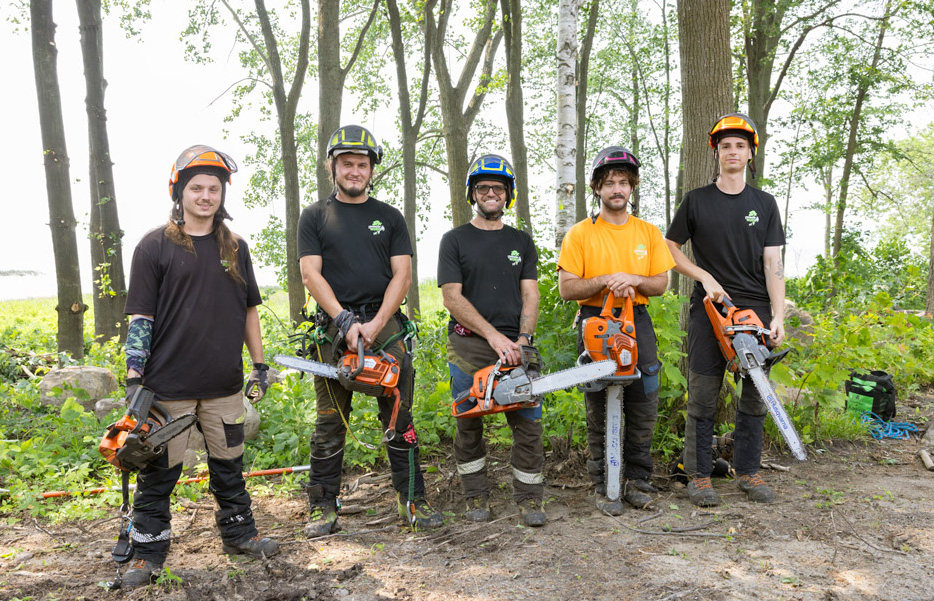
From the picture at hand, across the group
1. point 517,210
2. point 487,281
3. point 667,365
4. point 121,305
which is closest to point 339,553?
point 487,281

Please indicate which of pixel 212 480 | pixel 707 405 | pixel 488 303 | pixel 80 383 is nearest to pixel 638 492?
pixel 707 405

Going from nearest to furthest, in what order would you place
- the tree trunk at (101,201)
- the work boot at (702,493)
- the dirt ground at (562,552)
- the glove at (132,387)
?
1. the dirt ground at (562,552)
2. the glove at (132,387)
3. the work boot at (702,493)
4. the tree trunk at (101,201)

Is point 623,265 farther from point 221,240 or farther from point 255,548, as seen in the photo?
point 255,548

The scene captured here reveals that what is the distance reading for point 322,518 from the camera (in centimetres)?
393

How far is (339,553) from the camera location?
3.58m

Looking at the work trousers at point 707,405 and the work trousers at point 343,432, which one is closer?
the work trousers at point 343,432

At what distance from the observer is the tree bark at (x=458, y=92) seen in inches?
405

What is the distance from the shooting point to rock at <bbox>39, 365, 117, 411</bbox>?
6645 mm

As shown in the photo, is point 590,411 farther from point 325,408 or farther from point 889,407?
point 889,407

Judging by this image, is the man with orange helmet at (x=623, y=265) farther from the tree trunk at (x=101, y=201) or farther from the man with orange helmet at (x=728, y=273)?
the tree trunk at (x=101, y=201)

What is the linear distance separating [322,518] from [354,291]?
1.47 meters

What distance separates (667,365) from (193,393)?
11.0 feet

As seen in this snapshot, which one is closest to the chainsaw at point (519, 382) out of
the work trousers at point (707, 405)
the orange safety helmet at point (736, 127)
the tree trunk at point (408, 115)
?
the work trousers at point (707, 405)

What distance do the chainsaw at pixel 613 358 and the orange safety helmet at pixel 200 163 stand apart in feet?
7.77
